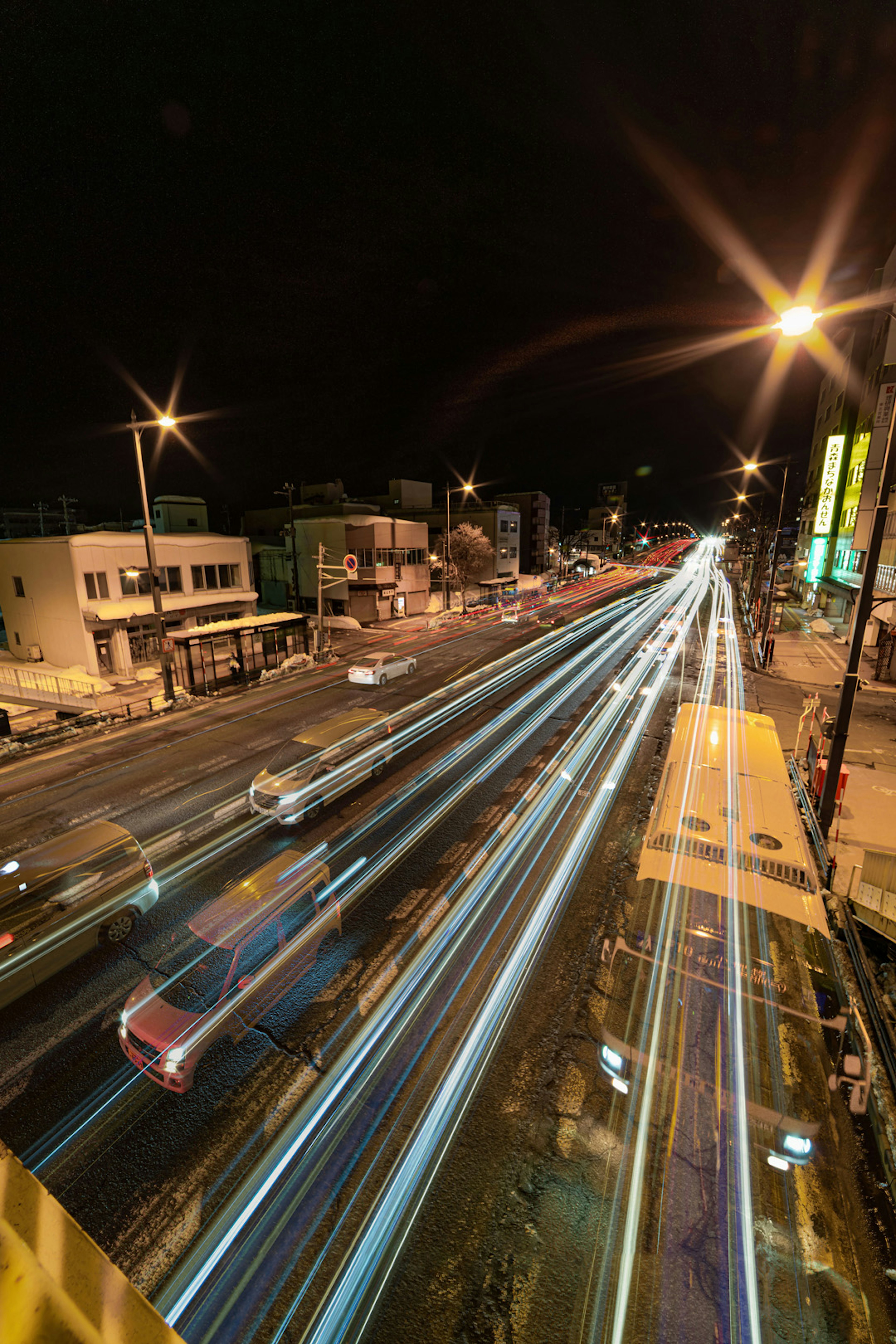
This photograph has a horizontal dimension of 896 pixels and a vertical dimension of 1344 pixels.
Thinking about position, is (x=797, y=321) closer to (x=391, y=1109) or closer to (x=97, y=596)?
(x=391, y=1109)

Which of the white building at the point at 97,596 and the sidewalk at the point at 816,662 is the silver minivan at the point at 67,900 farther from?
the sidewalk at the point at 816,662

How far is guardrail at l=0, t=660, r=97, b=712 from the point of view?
23.5 metres

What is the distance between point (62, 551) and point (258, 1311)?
90.8 ft

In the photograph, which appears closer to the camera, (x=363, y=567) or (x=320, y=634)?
(x=320, y=634)

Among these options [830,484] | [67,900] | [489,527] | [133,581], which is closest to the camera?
[67,900]

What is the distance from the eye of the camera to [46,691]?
2466 centimetres

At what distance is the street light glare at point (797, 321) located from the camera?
921 cm

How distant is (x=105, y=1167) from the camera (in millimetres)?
5570

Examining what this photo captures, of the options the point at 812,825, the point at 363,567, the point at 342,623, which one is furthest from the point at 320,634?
the point at 812,825

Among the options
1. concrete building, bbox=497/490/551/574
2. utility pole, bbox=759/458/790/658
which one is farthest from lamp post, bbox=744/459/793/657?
concrete building, bbox=497/490/551/574

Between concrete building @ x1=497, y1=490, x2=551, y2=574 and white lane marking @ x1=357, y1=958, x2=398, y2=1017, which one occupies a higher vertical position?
concrete building @ x1=497, y1=490, x2=551, y2=574

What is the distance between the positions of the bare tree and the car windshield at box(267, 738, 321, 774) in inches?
1544

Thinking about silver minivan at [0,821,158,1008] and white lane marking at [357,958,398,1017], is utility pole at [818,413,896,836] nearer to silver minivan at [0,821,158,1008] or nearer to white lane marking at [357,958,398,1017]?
white lane marking at [357,958,398,1017]

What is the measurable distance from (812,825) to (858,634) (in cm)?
407
